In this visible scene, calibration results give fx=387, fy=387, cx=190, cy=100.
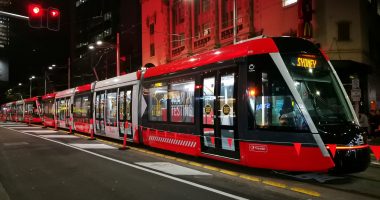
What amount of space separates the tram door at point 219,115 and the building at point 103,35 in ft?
86.4

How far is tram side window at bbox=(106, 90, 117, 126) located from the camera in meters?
18.2

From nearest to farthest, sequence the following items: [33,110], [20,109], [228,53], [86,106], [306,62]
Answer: [306,62]
[228,53]
[86,106]
[33,110]
[20,109]

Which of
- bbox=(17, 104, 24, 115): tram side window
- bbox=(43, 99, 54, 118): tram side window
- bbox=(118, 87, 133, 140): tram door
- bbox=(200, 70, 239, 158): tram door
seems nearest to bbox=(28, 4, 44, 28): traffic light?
bbox=(118, 87, 133, 140): tram door

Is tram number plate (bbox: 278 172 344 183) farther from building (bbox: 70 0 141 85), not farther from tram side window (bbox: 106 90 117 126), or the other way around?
building (bbox: 70 0 141 85)

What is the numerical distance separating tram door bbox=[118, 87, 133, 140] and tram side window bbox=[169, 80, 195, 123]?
3852mm

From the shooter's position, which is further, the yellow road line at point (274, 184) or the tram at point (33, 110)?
the tram at point (33, 110)

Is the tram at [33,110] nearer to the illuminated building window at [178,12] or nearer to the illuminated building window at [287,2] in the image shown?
the illuminated building window at [178,12]

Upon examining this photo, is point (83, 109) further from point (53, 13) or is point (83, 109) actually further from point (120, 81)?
point (53, 13)

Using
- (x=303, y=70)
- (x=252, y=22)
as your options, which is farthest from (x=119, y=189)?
(x=252, y=22)

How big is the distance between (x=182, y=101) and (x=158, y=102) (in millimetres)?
1846

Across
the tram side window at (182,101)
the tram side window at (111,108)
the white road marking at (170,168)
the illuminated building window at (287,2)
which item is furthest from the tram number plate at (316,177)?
the illuminated building window at (287,2)

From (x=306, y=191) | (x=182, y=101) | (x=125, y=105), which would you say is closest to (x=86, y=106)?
(x=125, y=105)

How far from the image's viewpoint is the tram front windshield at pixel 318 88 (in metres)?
8.46

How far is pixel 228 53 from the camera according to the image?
1022 centimetres
